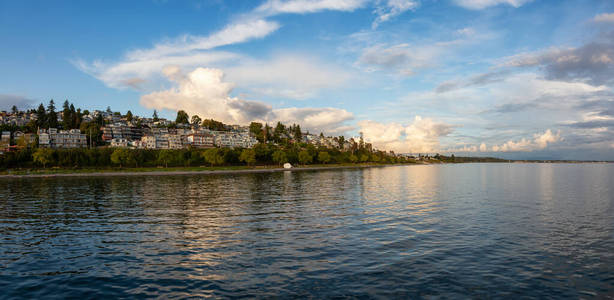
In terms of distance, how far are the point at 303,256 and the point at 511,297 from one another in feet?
35.9

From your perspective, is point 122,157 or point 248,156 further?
point 248,156

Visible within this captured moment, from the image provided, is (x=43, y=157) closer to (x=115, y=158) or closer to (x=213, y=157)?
(x=115, y=158)

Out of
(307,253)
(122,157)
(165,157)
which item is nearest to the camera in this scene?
(307,253)

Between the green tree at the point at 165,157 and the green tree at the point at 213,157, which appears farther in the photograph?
the green tree at the point at 213,157

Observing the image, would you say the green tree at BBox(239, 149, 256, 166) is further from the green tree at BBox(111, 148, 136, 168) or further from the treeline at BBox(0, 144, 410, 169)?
the green tree at BBox(111, 148, 136, 168)

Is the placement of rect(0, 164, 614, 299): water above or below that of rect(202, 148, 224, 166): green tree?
below

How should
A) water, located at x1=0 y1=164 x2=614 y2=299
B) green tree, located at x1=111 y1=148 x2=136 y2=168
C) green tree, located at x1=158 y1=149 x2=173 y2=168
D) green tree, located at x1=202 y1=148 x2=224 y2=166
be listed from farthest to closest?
green tree, located at x1=202 y1=148 x2=224 y2=166, green tree, located at x1=158 y1=149 x2=173 y2=168, green tree, located at x1=111 y1=148 x2=136 y2=168, water, located at x1=0 y1=164 x2=614 y2=299

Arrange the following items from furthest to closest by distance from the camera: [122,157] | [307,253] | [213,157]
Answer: [213,157], [122,157], [307,253]

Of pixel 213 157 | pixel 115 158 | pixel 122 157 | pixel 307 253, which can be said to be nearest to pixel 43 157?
pixel 115 158

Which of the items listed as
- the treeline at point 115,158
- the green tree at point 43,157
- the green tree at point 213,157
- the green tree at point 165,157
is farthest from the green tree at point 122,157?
the green tree at point 213,157

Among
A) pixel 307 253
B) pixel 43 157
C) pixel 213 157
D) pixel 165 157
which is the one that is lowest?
pixel 307 253

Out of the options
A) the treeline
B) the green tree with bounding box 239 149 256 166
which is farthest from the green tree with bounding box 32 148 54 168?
the green tree with bounding box 239 149 256 166

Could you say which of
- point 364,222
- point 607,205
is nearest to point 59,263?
point 364,222

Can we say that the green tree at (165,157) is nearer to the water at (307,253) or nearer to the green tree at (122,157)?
the green tree at (122,157)
